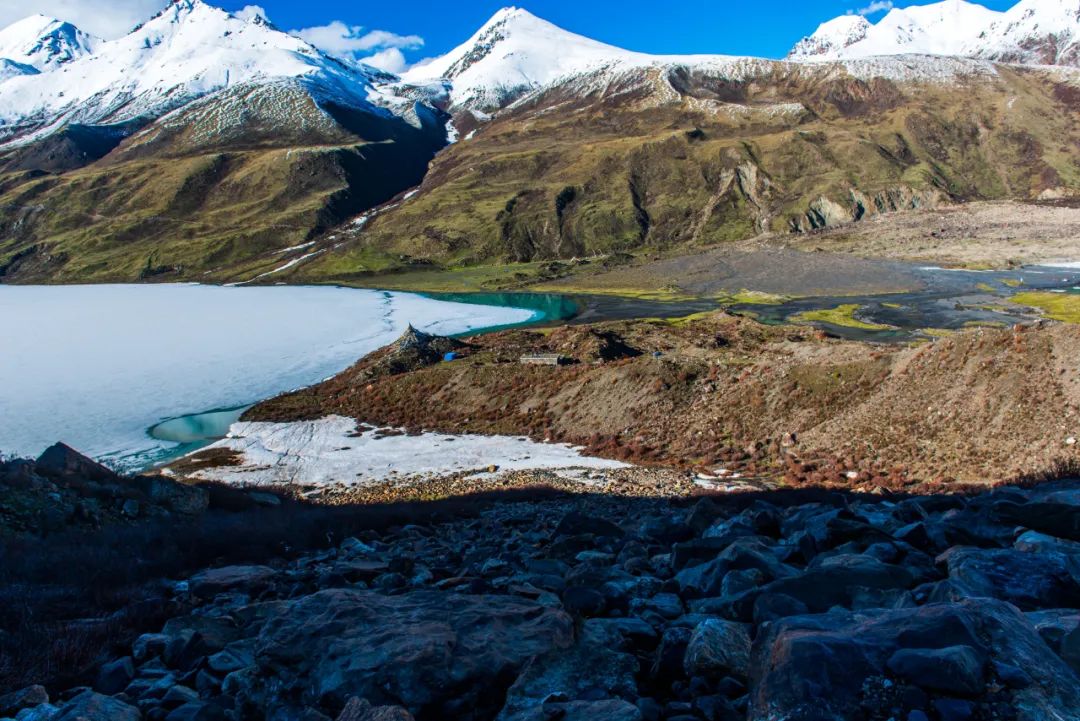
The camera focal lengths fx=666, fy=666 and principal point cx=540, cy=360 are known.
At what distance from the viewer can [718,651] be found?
6.00m

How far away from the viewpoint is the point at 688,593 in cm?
870

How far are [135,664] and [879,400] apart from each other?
32137mm

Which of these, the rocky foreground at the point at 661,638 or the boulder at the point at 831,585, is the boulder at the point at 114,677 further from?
the boulder at the point at 831,585

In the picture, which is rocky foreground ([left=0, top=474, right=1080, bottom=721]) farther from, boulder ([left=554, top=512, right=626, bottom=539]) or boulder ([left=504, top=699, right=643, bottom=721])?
boulder ([left=554, top=512, right=626, bottom=539])

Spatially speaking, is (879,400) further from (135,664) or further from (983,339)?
(135,664)

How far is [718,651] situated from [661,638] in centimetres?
103

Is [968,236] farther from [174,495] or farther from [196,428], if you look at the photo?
[174,495]

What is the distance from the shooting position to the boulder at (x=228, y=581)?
1104cm

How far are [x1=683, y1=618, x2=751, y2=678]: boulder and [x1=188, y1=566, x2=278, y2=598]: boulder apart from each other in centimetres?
808

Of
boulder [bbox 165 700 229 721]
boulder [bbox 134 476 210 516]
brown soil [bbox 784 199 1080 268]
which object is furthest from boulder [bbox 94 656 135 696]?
brown soil [bbox 784 199 1080 268]

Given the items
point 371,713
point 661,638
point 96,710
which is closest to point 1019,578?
point 661,638

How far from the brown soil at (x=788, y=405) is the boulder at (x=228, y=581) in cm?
2177

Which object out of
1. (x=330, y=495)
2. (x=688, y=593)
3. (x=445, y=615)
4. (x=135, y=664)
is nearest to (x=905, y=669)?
(x=688, y=593)

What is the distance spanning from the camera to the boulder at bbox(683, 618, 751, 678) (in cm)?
589
